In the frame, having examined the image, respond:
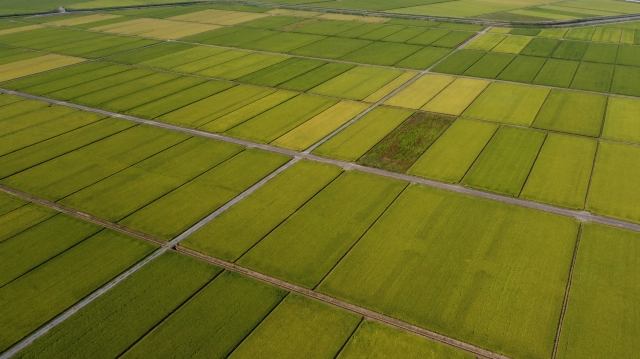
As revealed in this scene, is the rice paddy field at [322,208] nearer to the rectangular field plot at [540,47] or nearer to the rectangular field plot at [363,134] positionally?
the rectangular field plot at [363,134]

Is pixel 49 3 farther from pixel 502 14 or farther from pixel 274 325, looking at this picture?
pixel 274 325

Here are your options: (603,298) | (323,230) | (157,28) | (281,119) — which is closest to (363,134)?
(281,119)

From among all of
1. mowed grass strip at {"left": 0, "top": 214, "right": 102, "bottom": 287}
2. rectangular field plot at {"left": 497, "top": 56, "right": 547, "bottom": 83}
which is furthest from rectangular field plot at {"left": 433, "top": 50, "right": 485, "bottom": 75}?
mowed grass strip at {"left": 0, "top": 214, "right": 102, "bottom": 287}

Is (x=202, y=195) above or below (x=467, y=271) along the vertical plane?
above

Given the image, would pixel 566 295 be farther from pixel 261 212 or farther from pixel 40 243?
pixel 40 243

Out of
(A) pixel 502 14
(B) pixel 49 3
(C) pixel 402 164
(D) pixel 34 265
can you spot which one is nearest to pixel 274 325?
(D) pixel 34 265
